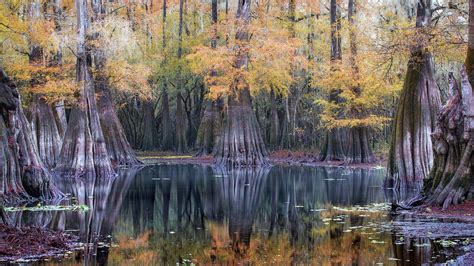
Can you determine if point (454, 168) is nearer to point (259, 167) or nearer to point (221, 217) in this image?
point (221, 217)

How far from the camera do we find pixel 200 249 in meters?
10.3

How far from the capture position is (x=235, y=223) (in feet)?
43.2

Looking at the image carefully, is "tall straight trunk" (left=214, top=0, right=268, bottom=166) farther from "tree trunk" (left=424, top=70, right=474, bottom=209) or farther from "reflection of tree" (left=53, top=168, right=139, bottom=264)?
"tree trunk" (left=424, top=70, right=474, bottom=209)

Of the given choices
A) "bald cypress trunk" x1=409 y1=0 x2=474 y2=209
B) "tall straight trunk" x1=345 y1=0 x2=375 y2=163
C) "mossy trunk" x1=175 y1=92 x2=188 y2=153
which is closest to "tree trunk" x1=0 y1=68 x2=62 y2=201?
"bald cypress trunk" x1=409 y1=0 x2=474 y2=209

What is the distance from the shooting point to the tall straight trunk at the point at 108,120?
96.0 ft

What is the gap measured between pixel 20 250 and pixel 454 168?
8.78m

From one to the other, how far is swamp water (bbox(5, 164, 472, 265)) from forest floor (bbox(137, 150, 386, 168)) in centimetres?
859

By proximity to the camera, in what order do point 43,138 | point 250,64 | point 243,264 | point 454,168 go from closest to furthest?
point 243,264
point 454,168
point 43,138
point 250,64

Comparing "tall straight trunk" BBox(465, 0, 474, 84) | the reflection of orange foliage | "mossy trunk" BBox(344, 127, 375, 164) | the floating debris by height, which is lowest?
the reflection of orange foliage

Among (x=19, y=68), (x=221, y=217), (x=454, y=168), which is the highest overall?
(x=19, y=68)

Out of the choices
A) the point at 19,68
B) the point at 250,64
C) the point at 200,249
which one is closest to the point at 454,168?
the point at 200,249

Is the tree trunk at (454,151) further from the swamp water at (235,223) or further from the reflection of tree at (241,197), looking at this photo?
the reflection of tree at (241,197)

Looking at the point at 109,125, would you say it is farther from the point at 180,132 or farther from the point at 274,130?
the point at 274,130

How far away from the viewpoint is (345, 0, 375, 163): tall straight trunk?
31156 millimetres
